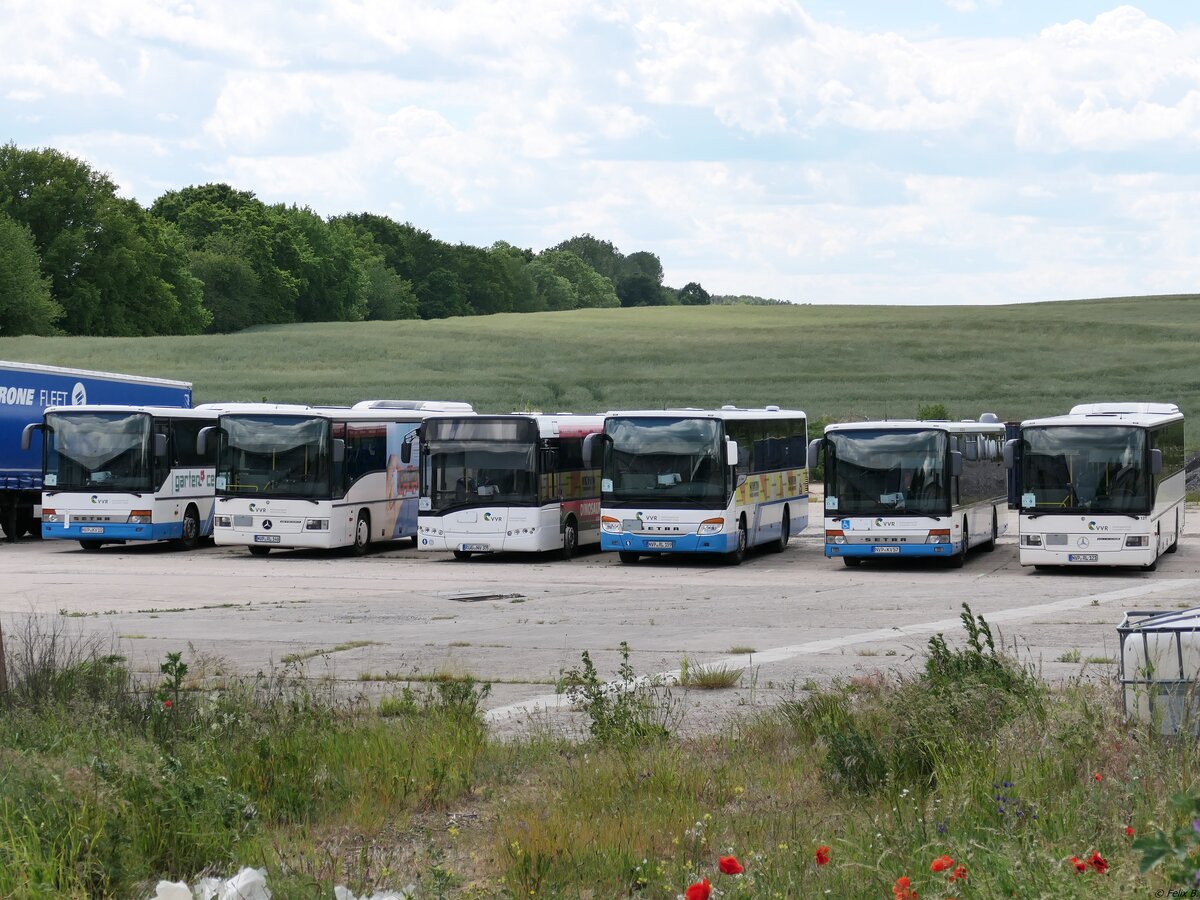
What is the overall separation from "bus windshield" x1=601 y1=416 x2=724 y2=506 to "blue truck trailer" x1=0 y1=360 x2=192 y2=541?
13.7 m

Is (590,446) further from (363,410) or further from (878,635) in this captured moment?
(878,635)

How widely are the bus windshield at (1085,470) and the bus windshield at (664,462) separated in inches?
→ 216

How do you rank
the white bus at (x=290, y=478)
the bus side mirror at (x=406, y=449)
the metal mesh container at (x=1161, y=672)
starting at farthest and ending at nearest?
the bus side mirror at (x=406, y=449), the white bus at (x=290, y=478), the metal mesh container at (x=1161, y=672)

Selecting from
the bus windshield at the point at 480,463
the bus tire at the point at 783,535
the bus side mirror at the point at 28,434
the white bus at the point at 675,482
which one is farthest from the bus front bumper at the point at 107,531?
the bus tire at the point at 783,535

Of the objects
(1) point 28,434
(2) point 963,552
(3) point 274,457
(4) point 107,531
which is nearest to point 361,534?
(3) point 274,457

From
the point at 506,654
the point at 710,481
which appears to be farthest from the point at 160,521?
the point at 506,654

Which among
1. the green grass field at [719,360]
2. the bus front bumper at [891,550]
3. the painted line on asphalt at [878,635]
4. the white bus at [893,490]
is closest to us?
the painted line on asphalt at [878,635]

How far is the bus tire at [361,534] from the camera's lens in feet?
112

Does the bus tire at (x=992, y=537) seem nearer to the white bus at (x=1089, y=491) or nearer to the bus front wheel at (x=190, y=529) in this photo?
the white bus at (x=1089, y=491)

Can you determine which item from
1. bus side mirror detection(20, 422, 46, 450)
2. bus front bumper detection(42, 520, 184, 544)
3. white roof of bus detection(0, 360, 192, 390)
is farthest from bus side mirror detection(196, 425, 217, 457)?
white roof of bus detection(0, 360, 192, 390)

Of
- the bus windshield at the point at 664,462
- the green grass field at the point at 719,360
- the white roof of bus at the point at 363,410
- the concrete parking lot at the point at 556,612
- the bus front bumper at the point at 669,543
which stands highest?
the green grass field at the point at 719,360

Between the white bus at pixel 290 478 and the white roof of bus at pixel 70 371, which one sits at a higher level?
the white roof of bus at pixel 70 371

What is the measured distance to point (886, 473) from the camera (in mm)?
30422

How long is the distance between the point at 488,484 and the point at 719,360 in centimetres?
5591
